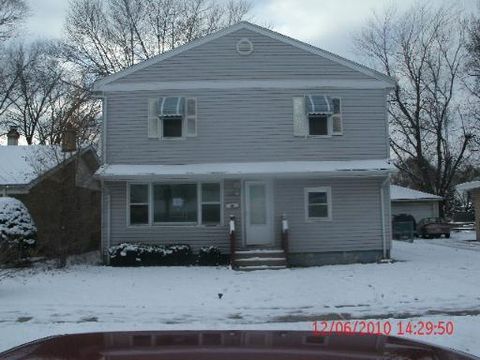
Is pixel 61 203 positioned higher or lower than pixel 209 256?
higher

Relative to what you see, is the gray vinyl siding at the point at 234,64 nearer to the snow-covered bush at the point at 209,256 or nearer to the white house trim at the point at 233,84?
the white house trim at the point at 233,84

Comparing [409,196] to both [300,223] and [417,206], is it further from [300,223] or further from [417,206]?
[300,223]

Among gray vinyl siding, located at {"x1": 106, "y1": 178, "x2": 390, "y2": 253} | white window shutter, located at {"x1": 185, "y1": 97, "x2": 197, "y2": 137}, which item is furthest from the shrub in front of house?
white window shutter, located at {"x1": 185, "y1": 97, "x2": 197, "y2": 137}

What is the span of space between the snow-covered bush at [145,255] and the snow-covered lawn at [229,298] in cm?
76

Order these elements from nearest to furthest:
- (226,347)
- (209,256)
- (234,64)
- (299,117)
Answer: (226,347)
(209,256)
(299,117)
(234,64)

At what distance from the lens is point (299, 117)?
741 inches

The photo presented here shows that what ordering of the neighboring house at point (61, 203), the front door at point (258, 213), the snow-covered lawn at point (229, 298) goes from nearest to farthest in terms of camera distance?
the snow-covered lawn at point (229, 298) → the neighboring house at point (61, 203) → the front door at point (258, 213)

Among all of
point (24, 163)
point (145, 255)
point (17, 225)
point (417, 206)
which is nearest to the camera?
point (17, 225)

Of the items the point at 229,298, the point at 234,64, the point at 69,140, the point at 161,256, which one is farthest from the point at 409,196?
the point at 229,298

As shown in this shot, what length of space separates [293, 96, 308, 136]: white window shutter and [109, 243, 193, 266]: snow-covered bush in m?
5.08

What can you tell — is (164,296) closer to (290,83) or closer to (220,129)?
(220,129)

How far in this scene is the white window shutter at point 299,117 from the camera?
18781mm

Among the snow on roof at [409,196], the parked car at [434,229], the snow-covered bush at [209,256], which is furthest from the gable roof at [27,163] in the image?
the snow on roof at [409,196]

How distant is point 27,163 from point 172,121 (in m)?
6.91
